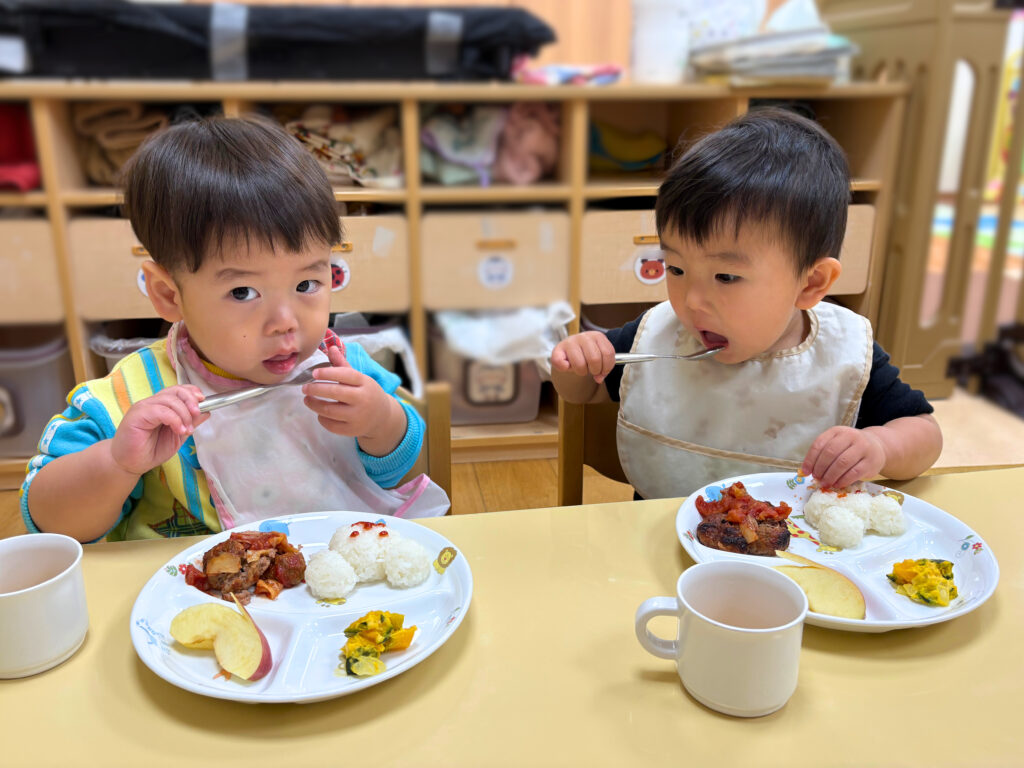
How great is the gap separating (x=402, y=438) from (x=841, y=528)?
351 mm

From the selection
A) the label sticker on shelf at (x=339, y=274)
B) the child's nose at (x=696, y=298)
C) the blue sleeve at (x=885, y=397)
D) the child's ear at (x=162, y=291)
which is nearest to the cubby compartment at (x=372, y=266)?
the label sticker on shelf at (x=339, y=274)

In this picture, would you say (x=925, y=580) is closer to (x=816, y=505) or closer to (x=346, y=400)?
(x=816, y=505)

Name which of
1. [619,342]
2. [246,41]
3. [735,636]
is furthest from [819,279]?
[246,41]

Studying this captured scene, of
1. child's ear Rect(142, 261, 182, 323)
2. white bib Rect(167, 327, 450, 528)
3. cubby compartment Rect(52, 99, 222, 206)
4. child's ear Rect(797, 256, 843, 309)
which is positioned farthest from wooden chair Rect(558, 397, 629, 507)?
cubby compartment Rect(52, 99, 222, 206)

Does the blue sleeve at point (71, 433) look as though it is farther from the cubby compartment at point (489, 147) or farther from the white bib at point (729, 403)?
the white bib at point (729, 403)

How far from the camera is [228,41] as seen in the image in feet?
3.24

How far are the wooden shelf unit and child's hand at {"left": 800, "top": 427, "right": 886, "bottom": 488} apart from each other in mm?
137

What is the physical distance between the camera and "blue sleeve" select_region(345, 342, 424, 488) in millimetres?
658

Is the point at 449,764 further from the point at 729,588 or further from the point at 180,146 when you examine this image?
the point at 180,146

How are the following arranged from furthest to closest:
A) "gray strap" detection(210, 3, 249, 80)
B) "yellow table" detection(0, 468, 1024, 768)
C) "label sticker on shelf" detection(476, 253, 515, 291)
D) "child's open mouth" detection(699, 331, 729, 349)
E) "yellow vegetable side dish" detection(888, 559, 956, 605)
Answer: "gray strap" detection(210, 3, 249, 80), "child's open mouth" detection(699, 331, 729, 349), "label sticker on shelf" detection(476, 253, 515, 291), "yellow vegetable side dish" detection(888, 559, 956, 605), "yellow table" detection(0, 468, 1024, 768)

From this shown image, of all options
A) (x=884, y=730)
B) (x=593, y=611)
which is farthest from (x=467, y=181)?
(x=884, y=730)

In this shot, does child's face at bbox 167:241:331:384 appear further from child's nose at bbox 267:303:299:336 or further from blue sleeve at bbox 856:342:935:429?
blue sleeve at bbox 856:342:935:429

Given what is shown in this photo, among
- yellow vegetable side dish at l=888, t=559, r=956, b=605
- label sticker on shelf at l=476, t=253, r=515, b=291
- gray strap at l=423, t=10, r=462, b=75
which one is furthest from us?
gray strap at l=423, t=10, r=462, b=75

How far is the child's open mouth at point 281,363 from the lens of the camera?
0.59 m
